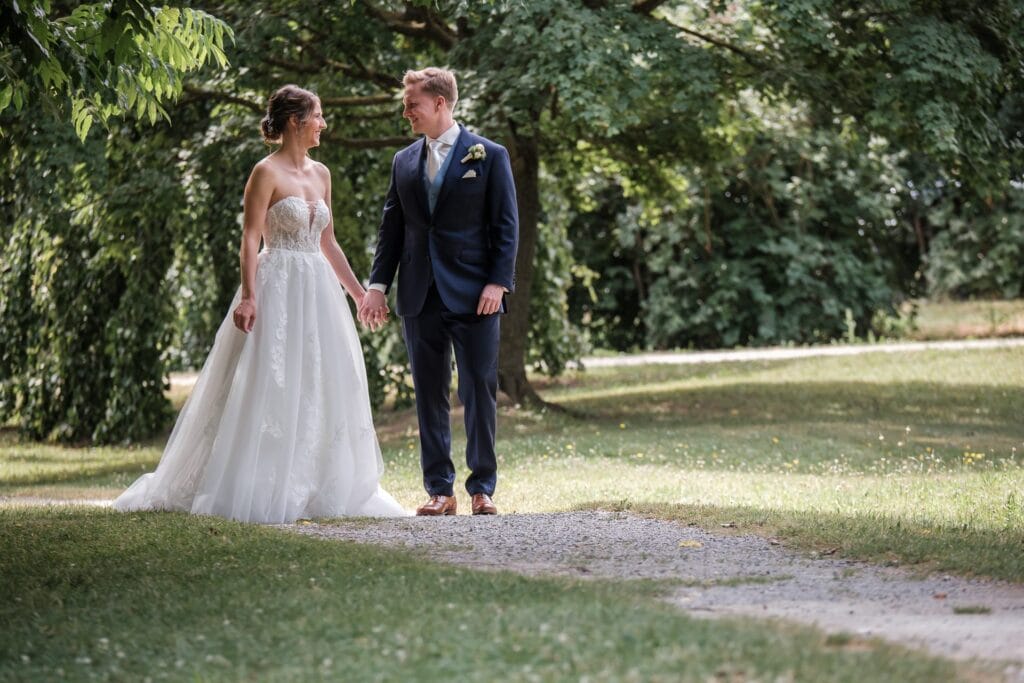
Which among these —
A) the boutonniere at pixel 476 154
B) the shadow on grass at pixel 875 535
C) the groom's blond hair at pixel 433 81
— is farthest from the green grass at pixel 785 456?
the groom's blond hair at pixel 433 81

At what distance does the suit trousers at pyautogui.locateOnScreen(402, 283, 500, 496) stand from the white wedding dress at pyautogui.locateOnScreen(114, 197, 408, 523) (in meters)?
0.30

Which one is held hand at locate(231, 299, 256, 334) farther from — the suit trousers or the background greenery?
the background greenery

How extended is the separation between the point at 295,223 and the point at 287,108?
566 millimetres

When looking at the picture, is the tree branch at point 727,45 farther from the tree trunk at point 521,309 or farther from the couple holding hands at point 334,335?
the couple holding hands at point 334,335

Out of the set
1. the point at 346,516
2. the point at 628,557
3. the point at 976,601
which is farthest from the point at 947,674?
the point at 346,516

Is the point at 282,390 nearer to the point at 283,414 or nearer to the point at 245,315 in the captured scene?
the point at 283,414

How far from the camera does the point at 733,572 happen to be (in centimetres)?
512

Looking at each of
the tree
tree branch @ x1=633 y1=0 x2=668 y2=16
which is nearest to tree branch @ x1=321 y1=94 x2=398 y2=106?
tree branch @ x1=633 y1=0 x2=668 y2=16

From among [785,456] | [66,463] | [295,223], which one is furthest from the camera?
[66,463]

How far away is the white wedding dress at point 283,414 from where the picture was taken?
22.0ft

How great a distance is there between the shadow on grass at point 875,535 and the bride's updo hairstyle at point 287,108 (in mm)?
2405

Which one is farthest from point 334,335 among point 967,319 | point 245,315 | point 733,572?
point 967,319

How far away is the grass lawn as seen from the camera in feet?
12.1

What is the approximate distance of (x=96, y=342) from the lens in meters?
15.5
